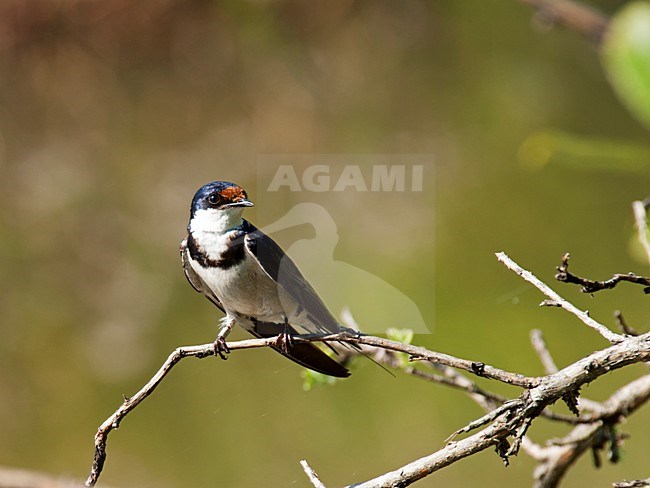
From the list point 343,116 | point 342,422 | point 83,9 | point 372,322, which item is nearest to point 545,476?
point 372,322

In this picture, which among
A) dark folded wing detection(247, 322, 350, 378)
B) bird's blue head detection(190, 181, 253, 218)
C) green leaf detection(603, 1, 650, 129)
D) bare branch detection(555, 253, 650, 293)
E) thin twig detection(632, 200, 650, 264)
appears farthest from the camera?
bird's blue head detection(190, 181, 253, 218)

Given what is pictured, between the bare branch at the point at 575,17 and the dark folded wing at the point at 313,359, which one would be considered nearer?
the dark folded wing at the point at 313,359

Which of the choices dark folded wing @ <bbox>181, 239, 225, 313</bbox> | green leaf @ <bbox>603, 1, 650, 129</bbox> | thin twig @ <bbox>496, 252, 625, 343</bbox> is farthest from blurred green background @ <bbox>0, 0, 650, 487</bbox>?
green leaf @ <bbox>603, 1, 650, 129</bbox>

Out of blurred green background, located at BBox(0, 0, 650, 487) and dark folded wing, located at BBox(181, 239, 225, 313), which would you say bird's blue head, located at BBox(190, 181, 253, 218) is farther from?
blurred green background, located at BBox(0, 0, 650, 487)

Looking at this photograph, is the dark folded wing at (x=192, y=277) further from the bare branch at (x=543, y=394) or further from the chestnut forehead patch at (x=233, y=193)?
the bare branch at (x=543, y=394)

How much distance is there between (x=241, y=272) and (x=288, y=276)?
0.05m

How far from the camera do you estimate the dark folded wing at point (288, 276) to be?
896 mm

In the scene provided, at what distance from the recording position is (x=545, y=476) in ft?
3.30

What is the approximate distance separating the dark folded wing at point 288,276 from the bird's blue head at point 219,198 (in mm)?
50

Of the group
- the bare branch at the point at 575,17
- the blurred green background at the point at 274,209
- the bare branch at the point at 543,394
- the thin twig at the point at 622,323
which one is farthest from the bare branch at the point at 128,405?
the blurred green background at the point at 274,209

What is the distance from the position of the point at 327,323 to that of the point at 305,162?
1.77m

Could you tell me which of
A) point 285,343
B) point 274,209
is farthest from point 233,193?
point 274,209

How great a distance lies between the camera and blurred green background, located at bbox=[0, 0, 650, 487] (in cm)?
218

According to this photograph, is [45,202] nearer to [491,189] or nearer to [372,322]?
[491,189]
